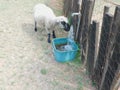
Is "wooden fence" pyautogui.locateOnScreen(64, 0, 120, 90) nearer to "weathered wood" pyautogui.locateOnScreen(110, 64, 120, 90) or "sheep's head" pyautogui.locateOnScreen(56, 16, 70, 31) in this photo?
"weathered wood" pyautogui.locateOnScreen(110, 64, 120, 90)

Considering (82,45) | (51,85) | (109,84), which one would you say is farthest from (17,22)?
(109,84)

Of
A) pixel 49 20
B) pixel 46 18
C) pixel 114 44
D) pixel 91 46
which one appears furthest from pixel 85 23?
pixel 114 44

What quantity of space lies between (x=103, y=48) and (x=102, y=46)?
0.22ft

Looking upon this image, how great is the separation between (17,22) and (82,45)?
2.73 metres

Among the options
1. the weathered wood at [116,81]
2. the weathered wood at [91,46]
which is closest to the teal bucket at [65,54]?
the weathered wood at [91,46]

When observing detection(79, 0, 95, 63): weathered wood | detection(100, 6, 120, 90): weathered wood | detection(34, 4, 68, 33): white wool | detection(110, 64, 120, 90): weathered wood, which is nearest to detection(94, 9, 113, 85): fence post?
detection(100, 6, 120, 90): weathered wood

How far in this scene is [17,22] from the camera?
6875mm

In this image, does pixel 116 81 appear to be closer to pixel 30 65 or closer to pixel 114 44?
pixel 114 44

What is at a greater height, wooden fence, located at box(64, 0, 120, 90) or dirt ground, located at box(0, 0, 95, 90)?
wooden fence, located at box(64, 0, 120, 90)

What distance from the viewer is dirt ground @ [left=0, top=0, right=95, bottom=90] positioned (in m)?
4.29

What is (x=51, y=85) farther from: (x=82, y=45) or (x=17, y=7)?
(x=17, y=7)

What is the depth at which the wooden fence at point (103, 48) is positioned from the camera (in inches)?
131

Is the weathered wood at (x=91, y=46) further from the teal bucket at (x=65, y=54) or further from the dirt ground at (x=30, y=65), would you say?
the teal bucket at (x=65, y=54)

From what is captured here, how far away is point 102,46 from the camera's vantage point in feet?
12.7
